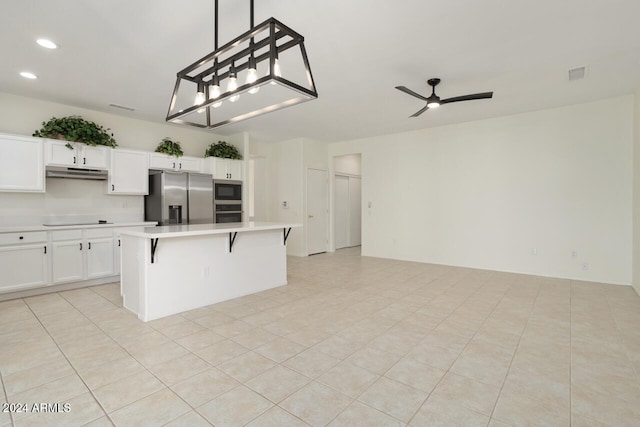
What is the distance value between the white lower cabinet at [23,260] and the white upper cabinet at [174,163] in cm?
183

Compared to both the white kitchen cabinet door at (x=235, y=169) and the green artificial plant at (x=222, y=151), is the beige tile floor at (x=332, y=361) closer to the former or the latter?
the white kitchen cabinet door at (x=235, y=169)

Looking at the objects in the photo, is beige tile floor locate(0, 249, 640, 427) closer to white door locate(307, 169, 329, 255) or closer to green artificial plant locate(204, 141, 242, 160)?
green artificial plant locate(204, 141, 242, 160)

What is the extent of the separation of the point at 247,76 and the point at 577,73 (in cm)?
376

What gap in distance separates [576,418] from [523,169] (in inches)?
172

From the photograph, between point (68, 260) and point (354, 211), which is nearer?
point (68, 260)

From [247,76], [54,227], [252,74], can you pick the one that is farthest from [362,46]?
[54,227]

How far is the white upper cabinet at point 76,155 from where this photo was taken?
13.7ft

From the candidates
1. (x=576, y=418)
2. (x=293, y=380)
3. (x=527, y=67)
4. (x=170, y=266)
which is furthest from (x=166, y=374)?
(x=527, y=67)

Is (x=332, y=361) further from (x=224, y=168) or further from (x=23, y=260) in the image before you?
(x=224, y=168)

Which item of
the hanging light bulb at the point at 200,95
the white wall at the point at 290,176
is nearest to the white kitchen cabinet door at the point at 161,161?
the white wall at the point at 290,176

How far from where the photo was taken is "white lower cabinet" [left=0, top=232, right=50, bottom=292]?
3725mm

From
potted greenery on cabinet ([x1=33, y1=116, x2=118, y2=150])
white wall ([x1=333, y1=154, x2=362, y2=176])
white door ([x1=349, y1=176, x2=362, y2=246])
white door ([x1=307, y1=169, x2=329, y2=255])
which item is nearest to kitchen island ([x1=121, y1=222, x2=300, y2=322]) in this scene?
potted greenery on cabinet ([x1=33, y1=116, x2=118, y2=150])

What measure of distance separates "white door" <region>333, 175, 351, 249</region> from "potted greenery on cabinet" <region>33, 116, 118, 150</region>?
4.94m

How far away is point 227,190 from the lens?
6.07 metres
